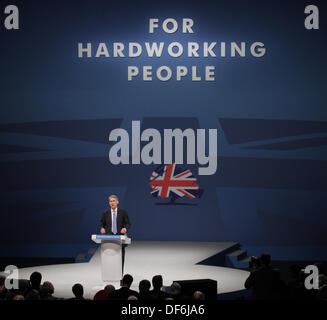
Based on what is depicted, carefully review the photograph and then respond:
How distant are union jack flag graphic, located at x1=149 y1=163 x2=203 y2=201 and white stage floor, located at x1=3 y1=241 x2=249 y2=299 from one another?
917 mm

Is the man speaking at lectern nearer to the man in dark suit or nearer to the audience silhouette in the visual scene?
→ the man in dark suit

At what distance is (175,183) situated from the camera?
11148 millimetres

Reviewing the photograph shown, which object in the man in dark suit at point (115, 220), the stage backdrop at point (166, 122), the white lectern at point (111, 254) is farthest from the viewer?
the stage backdrop at point (166, 122)

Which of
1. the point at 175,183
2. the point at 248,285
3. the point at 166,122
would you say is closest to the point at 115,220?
the point at 248,285

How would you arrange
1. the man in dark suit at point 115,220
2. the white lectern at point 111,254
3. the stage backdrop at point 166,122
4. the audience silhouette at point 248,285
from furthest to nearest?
the stage backdrop at point 166,122
the man in dark suit at point 115,220
the white lectern at point 111,254
the audience silhouette at point 248,285

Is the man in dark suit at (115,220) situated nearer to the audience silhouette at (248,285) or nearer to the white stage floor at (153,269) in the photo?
the white stage floor at (153,269)

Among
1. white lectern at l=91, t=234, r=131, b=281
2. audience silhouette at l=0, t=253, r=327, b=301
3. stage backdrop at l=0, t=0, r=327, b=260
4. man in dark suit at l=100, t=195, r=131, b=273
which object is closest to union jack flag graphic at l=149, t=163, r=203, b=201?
stage backdrop at l=0, t=0, r=327, b=260

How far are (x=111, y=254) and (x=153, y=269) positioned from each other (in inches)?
66.0

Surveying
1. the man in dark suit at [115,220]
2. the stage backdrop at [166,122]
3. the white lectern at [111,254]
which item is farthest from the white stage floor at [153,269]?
the stage backdrop at [166,122]

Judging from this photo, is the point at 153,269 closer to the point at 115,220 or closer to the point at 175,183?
the point at 115,220

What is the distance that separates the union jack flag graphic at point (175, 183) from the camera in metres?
11.1

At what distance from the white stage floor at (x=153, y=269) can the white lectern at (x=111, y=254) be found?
0.58 feet

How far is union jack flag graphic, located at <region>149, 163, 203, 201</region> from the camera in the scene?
36.6ft
